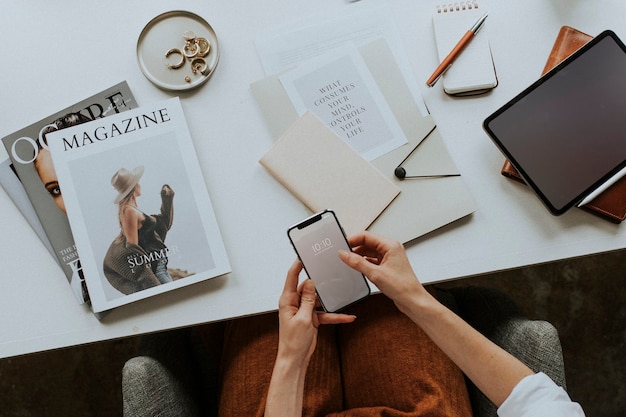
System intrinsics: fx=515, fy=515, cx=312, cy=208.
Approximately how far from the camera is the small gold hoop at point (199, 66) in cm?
86

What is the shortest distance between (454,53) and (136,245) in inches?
23.9

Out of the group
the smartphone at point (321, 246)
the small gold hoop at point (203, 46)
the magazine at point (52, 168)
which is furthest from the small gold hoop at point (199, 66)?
the smartphone at point (321, 246)

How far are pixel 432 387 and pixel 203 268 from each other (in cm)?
43

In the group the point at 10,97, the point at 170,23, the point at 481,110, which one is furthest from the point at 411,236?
the point at 10,97

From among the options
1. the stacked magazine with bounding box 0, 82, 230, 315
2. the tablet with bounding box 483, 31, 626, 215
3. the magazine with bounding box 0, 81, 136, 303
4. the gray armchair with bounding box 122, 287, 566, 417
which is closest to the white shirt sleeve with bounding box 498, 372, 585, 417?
the gray armchair with bounding box 122, 287, 566, 417

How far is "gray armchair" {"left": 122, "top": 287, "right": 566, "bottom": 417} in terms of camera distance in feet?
2.63

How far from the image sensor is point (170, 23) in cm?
87

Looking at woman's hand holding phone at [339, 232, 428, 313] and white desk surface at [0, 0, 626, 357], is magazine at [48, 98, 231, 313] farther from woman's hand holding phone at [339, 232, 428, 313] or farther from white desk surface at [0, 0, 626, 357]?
woman's hand holding phone at [339, 232, 428, 313]

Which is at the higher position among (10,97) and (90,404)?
(10,97)

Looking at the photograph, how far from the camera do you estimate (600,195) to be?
2.67 ft

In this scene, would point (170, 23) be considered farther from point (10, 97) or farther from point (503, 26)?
point (503, 26)

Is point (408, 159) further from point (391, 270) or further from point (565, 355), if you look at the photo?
point (565, 355)

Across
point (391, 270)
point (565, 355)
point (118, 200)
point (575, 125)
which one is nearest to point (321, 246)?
point (391, 270)

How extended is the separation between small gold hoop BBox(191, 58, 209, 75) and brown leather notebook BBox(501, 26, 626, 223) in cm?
52
